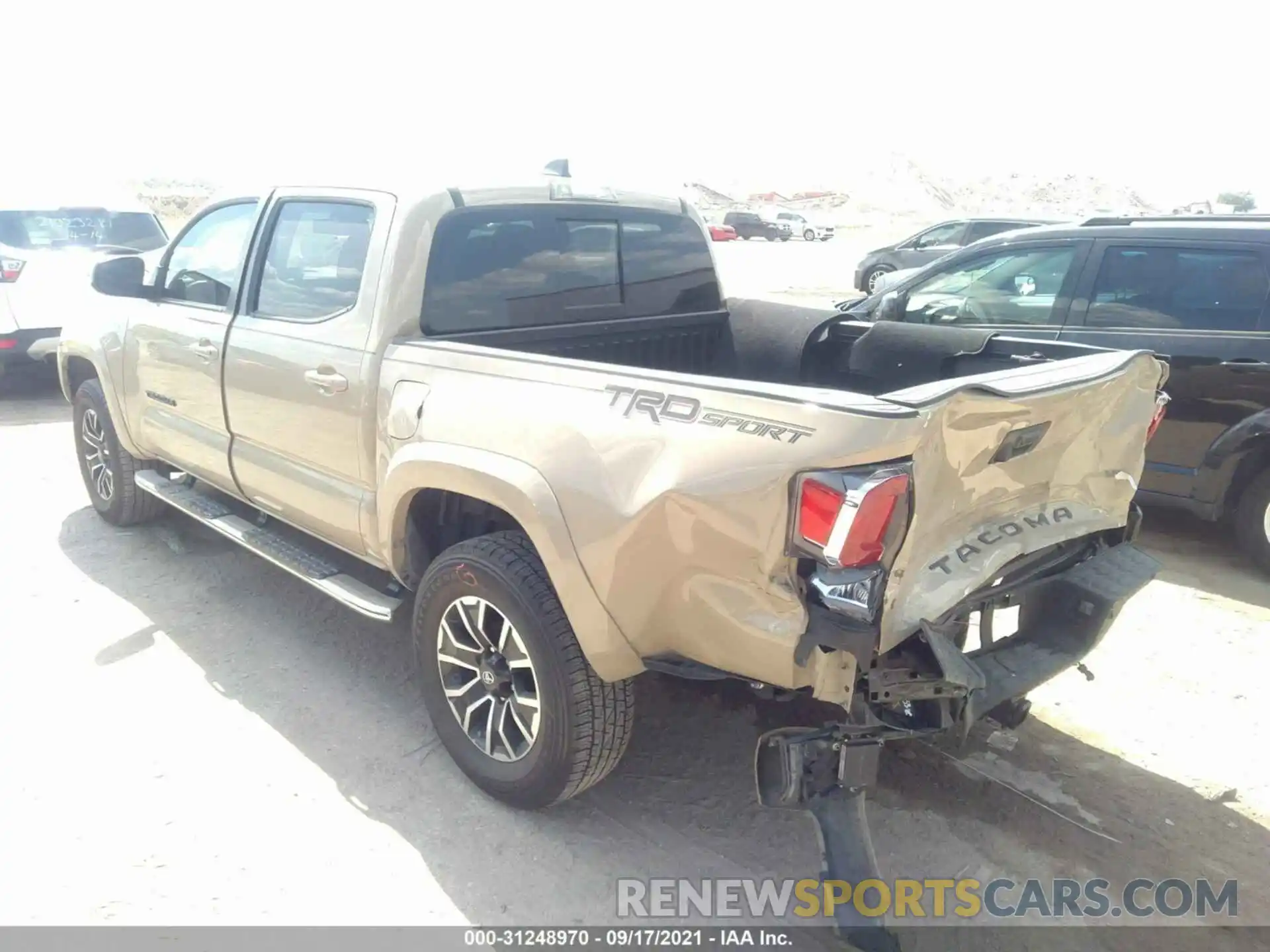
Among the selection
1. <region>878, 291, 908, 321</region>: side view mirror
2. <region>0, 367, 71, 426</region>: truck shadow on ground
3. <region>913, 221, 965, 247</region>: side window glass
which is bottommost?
<region>0, 367, 71, 426</region>: truck shadow on ground

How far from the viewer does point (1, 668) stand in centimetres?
399

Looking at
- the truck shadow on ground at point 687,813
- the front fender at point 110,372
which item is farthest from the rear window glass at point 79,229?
the truck shadow on ground at point 687,813

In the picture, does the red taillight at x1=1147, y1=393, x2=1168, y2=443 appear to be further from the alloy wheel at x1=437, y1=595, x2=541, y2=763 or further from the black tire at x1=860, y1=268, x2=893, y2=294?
the black tire at x1=860, y1=268, x2=893, y2=294

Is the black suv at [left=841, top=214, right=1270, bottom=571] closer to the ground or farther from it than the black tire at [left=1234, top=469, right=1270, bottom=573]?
farther from it

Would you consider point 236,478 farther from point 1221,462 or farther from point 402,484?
point 1221,462

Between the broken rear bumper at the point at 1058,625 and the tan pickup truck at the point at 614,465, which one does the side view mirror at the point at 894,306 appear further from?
the broken rear bumper at the point at 1058,625

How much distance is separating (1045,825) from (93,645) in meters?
3.89

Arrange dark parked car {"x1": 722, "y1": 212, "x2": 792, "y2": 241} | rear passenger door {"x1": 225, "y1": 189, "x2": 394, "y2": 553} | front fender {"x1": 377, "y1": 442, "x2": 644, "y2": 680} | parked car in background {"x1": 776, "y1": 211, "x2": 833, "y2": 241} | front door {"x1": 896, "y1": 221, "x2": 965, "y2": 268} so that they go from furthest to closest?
parked car in background {"x1": 776, "y1": 211, "x2": 833, "y2": 241}, dark parked car {"x1": 722, "y1": 212, "x2": 792, "y2": 241}, front door {"x1": 896, "y1": 221, "x2": 965, "y2": 268}, rear passenger door {"x1": 225, "y1": 189, "x2": 394, "y2": 553}, front fender {"x1": 377, "y1": 442, "x2": 644, "y2": 680}

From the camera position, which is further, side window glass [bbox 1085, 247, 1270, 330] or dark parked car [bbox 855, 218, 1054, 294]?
dark parked car [bbox 855, 218, 1054, 294]

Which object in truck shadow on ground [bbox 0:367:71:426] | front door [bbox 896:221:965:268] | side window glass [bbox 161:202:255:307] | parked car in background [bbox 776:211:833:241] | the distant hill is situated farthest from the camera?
the distant hill

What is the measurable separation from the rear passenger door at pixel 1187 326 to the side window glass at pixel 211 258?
4.55 metres

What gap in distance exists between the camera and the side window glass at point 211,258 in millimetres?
4312

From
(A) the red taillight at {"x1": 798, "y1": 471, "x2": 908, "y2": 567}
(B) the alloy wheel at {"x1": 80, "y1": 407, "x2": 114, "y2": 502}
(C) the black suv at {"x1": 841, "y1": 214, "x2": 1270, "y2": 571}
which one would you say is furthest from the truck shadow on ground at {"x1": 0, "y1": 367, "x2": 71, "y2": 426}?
(A) the red taillight at {"x1": 798, "y1": 471, "x2": 908, "y2": 567}

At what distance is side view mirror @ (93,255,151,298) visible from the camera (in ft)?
15.3
